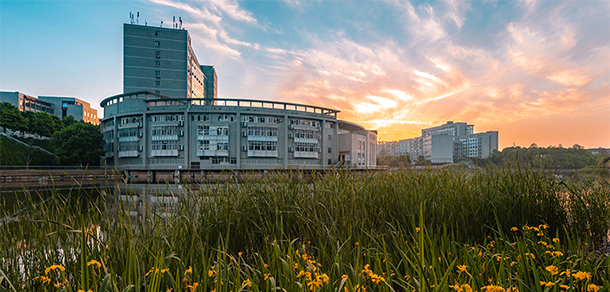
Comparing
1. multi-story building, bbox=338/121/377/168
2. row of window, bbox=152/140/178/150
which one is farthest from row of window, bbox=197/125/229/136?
multi-story building, bbox=338/121/377/168

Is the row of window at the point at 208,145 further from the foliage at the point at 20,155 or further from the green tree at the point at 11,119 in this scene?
the green tree at the point at 11,119

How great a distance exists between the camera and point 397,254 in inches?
102

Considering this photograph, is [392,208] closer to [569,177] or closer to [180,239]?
[180,239]

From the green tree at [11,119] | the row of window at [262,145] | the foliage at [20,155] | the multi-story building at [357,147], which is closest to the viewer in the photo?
the foliage at [20,155]

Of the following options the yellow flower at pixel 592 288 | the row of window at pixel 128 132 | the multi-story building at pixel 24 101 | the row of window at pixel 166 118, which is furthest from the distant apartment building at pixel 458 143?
the multi-story building at pixel 24 101

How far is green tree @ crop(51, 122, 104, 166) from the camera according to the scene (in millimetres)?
31984

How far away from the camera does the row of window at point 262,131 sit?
3625cm

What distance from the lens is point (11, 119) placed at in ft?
115

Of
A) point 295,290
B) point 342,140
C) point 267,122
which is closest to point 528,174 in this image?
point 295,290

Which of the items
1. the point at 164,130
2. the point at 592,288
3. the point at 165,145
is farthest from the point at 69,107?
the point at 592,288

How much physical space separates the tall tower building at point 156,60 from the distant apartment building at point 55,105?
30897 millimetres

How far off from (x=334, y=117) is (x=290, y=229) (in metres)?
40.0

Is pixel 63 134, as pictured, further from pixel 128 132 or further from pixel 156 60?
pixel 156 60

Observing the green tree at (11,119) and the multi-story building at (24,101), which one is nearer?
the green tree at (11,119)
